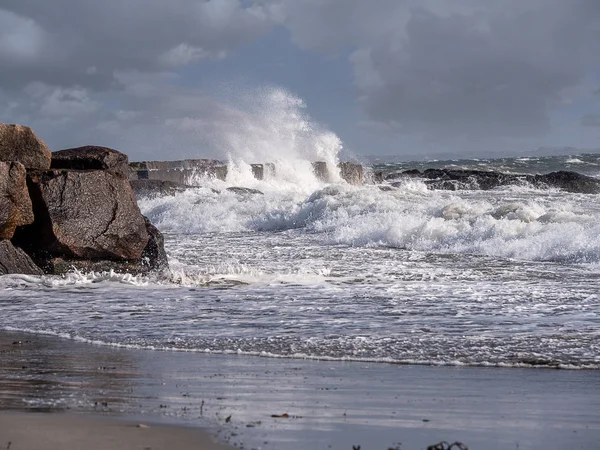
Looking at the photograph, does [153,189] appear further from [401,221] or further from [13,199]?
[13,199]

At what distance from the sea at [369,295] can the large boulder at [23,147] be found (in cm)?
161

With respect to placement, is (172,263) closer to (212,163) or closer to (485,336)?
(485,336)

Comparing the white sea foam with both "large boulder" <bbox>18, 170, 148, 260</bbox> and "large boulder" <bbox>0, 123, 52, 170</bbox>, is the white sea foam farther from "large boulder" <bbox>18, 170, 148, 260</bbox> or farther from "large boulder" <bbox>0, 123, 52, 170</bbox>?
"large boulder" <bbox>0, 123, 52, 170</bbox>

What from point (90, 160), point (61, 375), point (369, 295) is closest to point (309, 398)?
point (61, 375)

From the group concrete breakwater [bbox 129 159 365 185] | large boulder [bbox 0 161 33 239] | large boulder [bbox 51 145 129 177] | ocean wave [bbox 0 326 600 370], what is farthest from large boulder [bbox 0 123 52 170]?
concrete breakwater [bbox 129 159 365 185]

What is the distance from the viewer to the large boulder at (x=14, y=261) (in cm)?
998

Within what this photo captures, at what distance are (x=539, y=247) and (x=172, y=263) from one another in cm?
566

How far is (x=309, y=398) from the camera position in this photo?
4371 mm

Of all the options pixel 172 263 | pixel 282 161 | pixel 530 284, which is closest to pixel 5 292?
pixel 172 263

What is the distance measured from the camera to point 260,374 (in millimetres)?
5191

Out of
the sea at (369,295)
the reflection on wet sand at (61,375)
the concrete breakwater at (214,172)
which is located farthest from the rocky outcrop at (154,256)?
the concrete breakwater at (214,172)

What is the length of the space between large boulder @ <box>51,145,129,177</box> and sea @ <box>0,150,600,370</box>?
5.37 feet

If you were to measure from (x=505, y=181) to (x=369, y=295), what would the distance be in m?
28.7

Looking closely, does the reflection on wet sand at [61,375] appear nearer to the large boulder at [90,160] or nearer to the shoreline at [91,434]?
the shoreline at [91,434]
